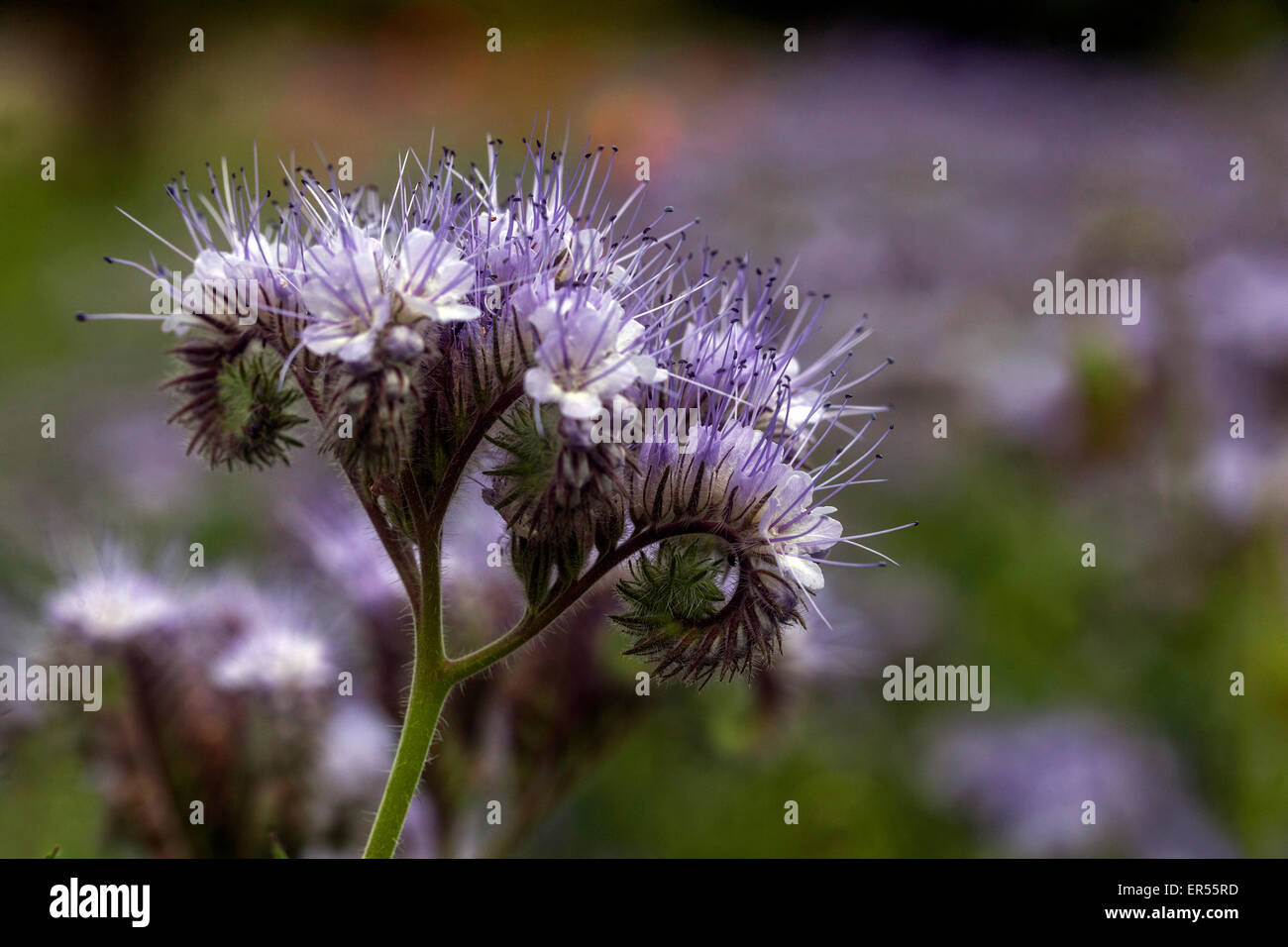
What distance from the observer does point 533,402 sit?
2.23 m

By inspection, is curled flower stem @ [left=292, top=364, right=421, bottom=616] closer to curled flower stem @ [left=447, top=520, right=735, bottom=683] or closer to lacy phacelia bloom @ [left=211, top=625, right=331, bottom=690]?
curled flower stem @ [left=447, top=520, right=735, bottom=683]

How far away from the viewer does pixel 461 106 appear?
555 inches

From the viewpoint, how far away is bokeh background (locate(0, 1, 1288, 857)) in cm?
375

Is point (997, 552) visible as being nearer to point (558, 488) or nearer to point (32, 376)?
point (558, 488)

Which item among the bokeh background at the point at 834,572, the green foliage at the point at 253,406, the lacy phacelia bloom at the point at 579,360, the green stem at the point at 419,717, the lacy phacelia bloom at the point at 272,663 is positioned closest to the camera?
the lacy phacelia bloom at the point at 579,360

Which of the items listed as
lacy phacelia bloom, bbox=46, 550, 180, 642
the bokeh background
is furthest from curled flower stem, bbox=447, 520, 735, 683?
lacy phacelia bloom, bbox=46, 550, 180, 642

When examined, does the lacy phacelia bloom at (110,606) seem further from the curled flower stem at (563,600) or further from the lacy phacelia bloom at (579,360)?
the lacy phacelia bloom at (579,360)

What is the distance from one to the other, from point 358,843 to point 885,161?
1129 centimetres

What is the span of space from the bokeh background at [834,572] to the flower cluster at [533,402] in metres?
1.55

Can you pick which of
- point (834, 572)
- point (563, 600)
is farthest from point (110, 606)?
point (834, 572)

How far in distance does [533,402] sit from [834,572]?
389 cm

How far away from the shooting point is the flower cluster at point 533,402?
6.93 ft

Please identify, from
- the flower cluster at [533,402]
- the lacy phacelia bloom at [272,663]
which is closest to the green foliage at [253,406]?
the flower cluster at [533,402]

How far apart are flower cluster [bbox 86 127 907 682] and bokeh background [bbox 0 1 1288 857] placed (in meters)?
1.55
